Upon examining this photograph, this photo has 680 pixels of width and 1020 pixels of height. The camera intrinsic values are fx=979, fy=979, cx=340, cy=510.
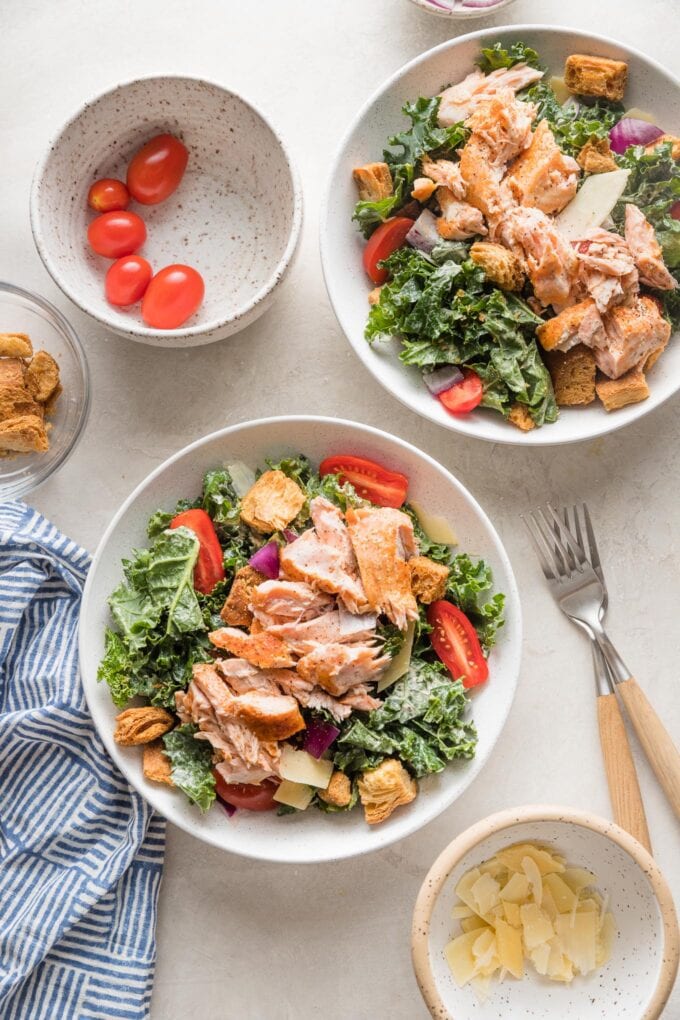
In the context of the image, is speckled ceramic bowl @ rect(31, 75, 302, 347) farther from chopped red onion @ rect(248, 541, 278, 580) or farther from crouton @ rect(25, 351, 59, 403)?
chopped red onion @ rect(248, 541, 278, 580)

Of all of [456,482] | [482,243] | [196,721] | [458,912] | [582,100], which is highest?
[582,100]

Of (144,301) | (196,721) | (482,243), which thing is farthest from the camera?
(144,301)

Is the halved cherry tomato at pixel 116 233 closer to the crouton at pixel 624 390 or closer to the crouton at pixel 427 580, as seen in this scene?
the crouton at pixel 427 580

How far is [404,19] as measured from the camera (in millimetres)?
3297

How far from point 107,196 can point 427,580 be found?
1.63 metres

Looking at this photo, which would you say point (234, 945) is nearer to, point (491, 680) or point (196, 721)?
point (196, 721)

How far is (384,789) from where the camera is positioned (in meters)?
2.71

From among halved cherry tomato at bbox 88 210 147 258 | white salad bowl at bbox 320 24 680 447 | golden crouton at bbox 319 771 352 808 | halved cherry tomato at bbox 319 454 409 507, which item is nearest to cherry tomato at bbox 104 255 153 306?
halved cherry tomato at bbox 88 210 147 258

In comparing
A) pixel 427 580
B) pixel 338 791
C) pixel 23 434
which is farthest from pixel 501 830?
pixel 23 434

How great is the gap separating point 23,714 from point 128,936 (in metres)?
0.78

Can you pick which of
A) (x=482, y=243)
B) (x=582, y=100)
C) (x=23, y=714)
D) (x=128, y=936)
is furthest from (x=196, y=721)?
(x=582, y=100)

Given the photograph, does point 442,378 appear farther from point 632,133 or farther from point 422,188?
point 632,133

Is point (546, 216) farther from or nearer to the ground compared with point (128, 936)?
farther from the ground

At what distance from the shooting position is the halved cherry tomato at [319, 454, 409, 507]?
2.96 meters
